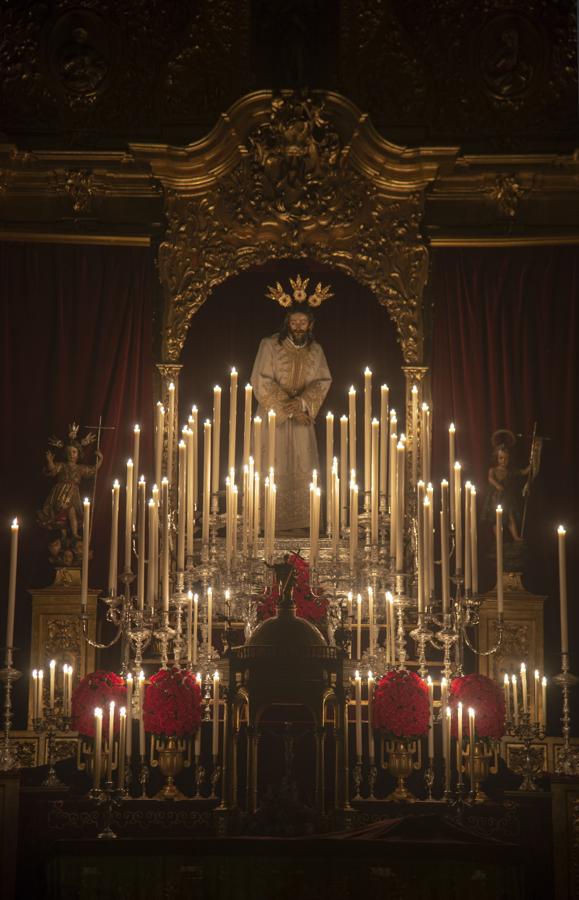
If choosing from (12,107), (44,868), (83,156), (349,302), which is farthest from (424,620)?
(12,107)

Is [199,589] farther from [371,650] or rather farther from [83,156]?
[83,156]

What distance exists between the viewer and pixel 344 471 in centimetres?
1068

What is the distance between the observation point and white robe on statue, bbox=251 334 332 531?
11.7m

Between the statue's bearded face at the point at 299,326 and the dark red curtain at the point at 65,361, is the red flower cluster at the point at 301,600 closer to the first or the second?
the dark red curtain at the point at 65,361

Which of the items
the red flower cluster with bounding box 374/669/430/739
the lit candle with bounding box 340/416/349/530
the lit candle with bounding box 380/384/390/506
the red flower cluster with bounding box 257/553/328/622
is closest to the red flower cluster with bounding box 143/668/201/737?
the red flower cluster with bounding box 257/553/328/622

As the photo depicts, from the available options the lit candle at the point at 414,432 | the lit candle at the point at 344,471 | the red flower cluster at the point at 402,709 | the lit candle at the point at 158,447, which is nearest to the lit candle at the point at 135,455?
the lit candle at the point at 158,447

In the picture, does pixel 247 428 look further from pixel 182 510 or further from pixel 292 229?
pixel 292 229

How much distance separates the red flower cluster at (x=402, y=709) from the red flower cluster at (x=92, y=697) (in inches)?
68.1

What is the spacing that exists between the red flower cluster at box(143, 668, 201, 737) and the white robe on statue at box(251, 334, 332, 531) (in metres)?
2.64

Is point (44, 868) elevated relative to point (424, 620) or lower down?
lower down

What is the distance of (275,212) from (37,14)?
2721mm

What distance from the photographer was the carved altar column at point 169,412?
1179 cm

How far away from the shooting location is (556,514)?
11.8 meters

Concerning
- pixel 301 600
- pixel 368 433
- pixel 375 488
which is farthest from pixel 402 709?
pixel 368 433
